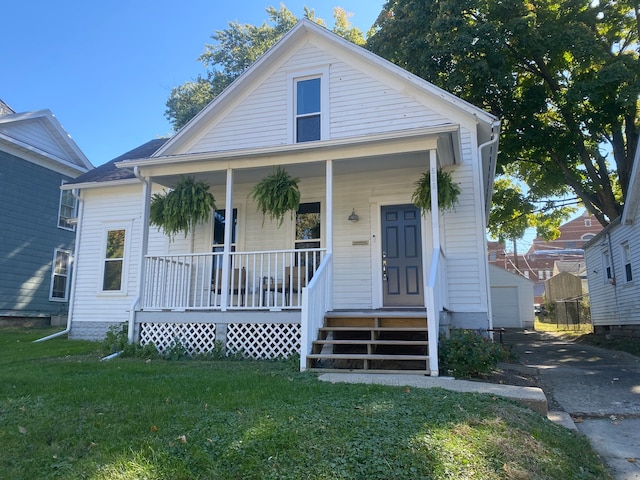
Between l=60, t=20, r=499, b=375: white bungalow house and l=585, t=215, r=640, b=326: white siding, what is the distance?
4.77 meters

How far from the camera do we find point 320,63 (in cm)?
989

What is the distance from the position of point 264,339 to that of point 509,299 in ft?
60.5

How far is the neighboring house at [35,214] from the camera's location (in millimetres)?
14430

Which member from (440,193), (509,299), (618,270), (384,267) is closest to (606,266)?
(618,270)

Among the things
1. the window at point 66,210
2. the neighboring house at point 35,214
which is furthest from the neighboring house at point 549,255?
the neighboring house at point 35,214

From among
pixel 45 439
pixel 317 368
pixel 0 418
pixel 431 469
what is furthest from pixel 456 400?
pixel 0 418

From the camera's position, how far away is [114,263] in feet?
37.0

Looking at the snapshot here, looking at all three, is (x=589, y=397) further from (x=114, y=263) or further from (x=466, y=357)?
(x=114, y=263)

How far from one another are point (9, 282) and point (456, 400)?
15.2 m

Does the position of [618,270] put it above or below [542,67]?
below

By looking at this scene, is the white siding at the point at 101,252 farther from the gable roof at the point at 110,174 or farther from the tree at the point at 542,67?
the tree at the point at 542,67

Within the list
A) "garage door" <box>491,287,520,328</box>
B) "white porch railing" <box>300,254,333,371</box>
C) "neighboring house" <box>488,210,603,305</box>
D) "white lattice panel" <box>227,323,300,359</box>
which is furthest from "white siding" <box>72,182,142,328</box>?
"neighboring house" <box>488,210,603,305</box>

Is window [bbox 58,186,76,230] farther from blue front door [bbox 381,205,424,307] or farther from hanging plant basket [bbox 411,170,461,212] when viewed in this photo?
hanging plant basket [bbox 411,170,461,212]

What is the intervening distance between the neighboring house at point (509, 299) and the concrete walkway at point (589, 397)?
1461 centimetres
